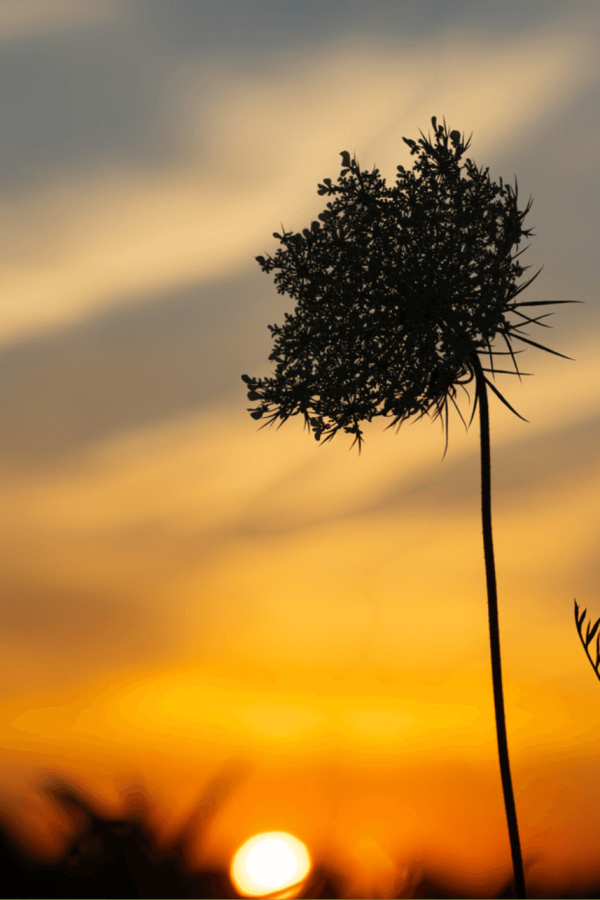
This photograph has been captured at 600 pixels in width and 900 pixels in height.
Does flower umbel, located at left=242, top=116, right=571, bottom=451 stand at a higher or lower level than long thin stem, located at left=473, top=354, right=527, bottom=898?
higher

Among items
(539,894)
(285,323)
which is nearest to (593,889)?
(539,894)

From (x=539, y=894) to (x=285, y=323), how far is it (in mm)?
10950

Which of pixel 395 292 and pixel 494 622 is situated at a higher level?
pixel 395 292

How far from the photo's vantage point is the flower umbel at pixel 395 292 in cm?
1641

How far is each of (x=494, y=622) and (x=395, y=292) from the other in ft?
20.1

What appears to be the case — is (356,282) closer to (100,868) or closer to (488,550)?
(488,550)

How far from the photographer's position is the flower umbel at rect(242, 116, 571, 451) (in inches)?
646

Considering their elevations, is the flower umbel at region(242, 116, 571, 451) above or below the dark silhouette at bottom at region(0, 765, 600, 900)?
above

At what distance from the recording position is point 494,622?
15.3 meters

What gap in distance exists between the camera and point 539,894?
15516 mm

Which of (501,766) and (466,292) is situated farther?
(466,292)

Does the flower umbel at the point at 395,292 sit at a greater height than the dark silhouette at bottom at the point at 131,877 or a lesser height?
greater

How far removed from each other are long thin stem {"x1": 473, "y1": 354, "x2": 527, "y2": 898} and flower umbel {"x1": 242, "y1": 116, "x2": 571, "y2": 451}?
43cm

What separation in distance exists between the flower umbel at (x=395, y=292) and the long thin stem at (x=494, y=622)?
1.42ft
